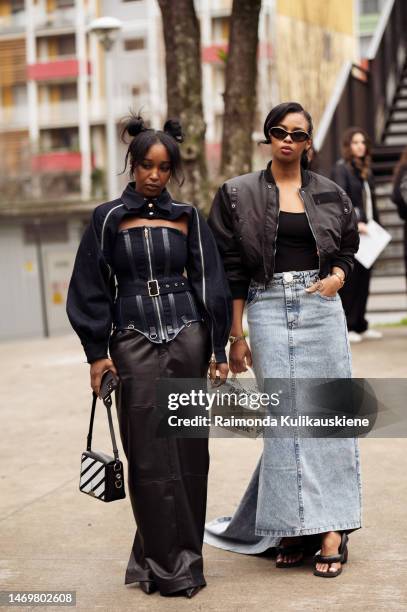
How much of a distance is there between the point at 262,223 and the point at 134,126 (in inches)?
25.2

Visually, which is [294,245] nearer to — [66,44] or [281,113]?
[281,113]

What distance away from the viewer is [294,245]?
16.0 feet

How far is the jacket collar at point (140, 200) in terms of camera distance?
4625 mm

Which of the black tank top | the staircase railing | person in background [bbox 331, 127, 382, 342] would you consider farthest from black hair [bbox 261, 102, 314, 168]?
the staircase railing

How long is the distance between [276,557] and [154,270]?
1.39 m

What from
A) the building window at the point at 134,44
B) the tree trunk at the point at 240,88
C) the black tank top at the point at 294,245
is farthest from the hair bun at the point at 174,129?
the building window at the point at 134,44

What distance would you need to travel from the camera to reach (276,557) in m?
5.11

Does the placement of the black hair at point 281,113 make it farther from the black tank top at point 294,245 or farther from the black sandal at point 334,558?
the black sandal at point 334,558

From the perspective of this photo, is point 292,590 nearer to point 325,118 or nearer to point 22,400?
point 22,400

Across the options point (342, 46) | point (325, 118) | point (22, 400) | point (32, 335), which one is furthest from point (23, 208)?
point (22, 400)

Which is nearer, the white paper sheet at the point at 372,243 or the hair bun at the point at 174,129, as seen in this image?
the hair bun at the point at 174,129

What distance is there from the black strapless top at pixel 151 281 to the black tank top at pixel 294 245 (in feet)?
1.39

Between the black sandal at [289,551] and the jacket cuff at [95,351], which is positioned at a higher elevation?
the jacket cuff at [95,351]

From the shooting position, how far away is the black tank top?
484 centimetres
